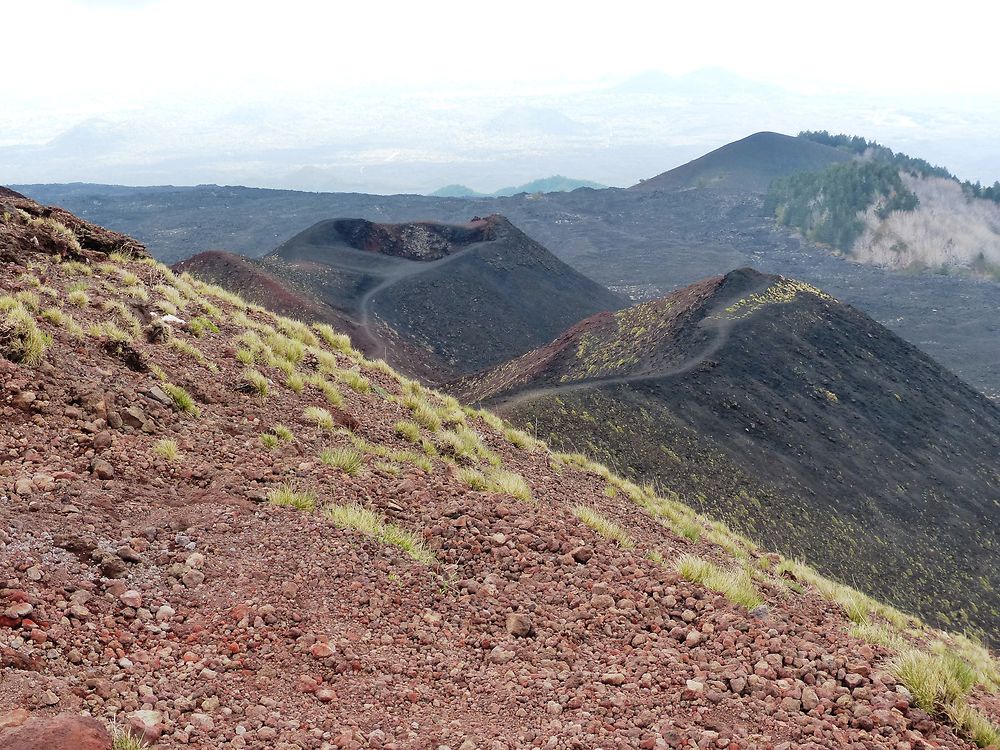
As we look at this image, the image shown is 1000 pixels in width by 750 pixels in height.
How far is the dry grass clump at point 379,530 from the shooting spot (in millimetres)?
6359

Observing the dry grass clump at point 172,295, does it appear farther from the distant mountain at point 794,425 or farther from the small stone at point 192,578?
the distant mountain at point 794,425

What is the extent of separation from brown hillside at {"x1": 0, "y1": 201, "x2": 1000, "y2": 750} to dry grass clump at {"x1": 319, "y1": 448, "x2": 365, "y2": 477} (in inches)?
1.9

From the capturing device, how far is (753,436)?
24219mm

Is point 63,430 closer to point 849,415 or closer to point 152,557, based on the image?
point 152,557

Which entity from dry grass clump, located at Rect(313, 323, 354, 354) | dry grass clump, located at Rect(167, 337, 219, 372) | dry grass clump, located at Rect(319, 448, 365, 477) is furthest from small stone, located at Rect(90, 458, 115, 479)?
dry grass clump, located at Rect(313, 323, 354, 354)

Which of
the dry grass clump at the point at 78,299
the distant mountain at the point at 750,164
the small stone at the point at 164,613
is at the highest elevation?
the distant mountain at the point at 750,164

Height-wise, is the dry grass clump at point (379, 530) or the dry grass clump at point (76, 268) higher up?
the dry grass clump at point (76, 268)

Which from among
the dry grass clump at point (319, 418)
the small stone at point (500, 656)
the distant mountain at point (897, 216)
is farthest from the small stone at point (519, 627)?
the distant mountain at point (897, 216)

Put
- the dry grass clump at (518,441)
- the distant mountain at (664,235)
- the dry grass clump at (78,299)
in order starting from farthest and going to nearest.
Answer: the distant mountain at (664,235)
the dry grass clump at (518,441)
the dry grass clump at (78,299)

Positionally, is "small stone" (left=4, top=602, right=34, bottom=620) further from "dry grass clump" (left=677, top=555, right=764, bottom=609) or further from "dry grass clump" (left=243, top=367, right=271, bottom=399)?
"dry grass clump" (left=677, top=555, right=764, bottom=609)

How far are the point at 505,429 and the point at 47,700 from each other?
10.7m

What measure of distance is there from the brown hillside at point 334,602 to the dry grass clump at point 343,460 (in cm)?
5

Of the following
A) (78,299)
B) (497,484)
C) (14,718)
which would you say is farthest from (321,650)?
(78,299)

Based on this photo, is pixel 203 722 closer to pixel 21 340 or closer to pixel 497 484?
pixel 497 484
